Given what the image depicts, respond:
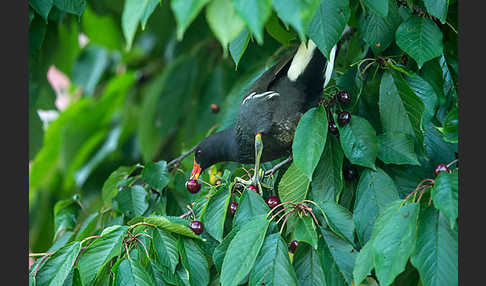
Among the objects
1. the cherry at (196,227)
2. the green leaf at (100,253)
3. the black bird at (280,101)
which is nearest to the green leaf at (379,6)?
the black bird at (280,101)

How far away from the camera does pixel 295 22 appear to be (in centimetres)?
144

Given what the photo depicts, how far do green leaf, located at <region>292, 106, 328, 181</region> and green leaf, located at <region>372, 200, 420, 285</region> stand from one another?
1.33 feet

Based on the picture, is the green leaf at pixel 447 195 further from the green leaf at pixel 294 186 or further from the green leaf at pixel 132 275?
the green leaf at pixel 132 275

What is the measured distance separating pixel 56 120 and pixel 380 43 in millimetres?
3608

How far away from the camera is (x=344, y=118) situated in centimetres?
234

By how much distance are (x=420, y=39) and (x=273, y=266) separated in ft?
3.71

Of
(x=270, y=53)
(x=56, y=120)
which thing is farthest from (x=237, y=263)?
(x=56, y=120)

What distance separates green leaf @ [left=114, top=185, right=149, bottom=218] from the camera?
2750 millimetres

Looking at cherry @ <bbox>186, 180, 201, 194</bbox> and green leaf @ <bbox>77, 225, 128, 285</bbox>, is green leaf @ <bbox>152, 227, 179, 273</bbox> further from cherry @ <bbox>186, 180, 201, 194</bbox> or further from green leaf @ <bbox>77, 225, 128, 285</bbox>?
cherry @ <bbox>186, 180, 201, 194</bbox>

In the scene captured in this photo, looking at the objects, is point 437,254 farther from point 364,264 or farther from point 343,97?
point 343,97

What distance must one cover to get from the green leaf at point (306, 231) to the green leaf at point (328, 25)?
636mm

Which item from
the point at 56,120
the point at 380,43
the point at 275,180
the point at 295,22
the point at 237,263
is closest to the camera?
the point at 295,22

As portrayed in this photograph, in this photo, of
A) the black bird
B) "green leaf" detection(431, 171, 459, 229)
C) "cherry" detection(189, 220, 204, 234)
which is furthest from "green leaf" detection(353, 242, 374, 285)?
the black bird

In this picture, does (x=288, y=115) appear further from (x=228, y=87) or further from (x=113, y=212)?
(x=228, y=87)
